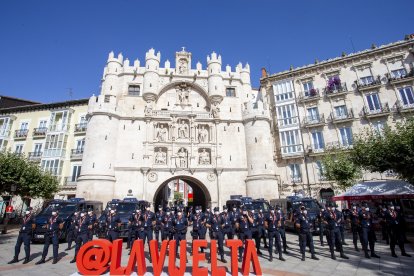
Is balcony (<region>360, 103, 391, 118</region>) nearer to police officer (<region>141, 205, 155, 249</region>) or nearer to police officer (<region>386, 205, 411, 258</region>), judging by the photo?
police officer (<region>386, 205, 411, 258</region>)

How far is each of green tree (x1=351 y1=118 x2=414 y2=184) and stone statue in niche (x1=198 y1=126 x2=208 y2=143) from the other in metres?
15.9

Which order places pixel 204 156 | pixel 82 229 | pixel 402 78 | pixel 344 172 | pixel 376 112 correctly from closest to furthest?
pixel 82 229
pixel 344 172
pixel 402 78
pixel 376 112
pixel 204 156

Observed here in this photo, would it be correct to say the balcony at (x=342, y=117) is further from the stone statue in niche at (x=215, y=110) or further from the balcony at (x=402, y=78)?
the stone statue in niche at (x=215, y=110)

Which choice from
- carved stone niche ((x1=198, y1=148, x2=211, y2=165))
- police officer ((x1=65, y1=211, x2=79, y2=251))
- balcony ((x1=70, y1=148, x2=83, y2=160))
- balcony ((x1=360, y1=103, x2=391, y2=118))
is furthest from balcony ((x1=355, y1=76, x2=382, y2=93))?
balcony ((x1=70, y1=148, x2=83, y2=160))

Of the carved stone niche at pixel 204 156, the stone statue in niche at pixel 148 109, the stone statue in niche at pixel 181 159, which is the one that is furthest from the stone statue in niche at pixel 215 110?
the stone statue in niche at pixel 148 109

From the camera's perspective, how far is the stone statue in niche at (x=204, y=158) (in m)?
28.4

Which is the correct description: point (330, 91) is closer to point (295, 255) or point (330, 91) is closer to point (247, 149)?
point (247, 149)

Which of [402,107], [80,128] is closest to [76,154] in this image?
[80,128]

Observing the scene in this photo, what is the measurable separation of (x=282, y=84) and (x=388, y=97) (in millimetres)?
12146

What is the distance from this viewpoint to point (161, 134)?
28.7m

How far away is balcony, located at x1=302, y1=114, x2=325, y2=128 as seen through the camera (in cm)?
2950

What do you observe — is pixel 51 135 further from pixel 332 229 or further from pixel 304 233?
pixel 332 229

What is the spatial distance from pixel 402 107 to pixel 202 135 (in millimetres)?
22299

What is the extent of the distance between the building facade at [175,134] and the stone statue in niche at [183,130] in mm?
123
